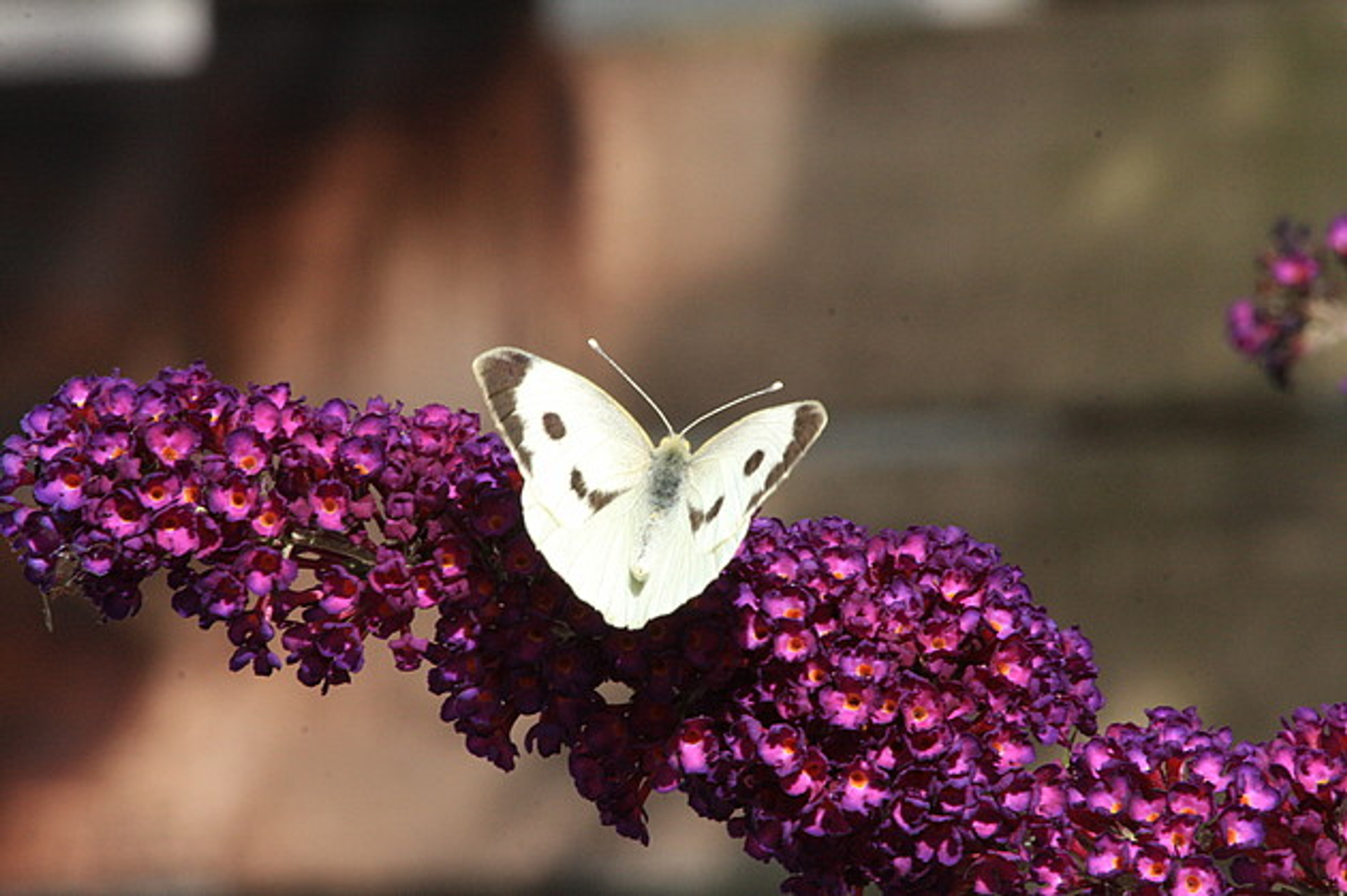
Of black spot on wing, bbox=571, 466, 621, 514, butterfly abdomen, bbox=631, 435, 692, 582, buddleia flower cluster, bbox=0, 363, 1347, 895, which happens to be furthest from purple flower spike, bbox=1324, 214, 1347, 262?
black spot on wing, bbox=571, 466, 621, 514

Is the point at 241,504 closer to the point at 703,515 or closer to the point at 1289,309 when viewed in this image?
the point at 703,515

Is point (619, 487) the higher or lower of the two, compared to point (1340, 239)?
lower

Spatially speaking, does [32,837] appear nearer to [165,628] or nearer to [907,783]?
[165,628]

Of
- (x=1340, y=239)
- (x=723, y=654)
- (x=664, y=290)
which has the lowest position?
(x=664, y=290)

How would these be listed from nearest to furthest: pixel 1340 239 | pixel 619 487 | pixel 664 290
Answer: pixel 619 487 → pixel 1340 239 → pixel 664 290

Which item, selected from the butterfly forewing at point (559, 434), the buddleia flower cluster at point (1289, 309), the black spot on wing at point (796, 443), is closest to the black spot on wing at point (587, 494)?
the butterfly forewing at point (559, 434)

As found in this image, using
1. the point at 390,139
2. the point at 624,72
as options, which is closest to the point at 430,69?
the point at 390,139

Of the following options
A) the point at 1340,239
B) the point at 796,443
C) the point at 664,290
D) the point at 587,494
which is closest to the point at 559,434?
the point at 587,494
